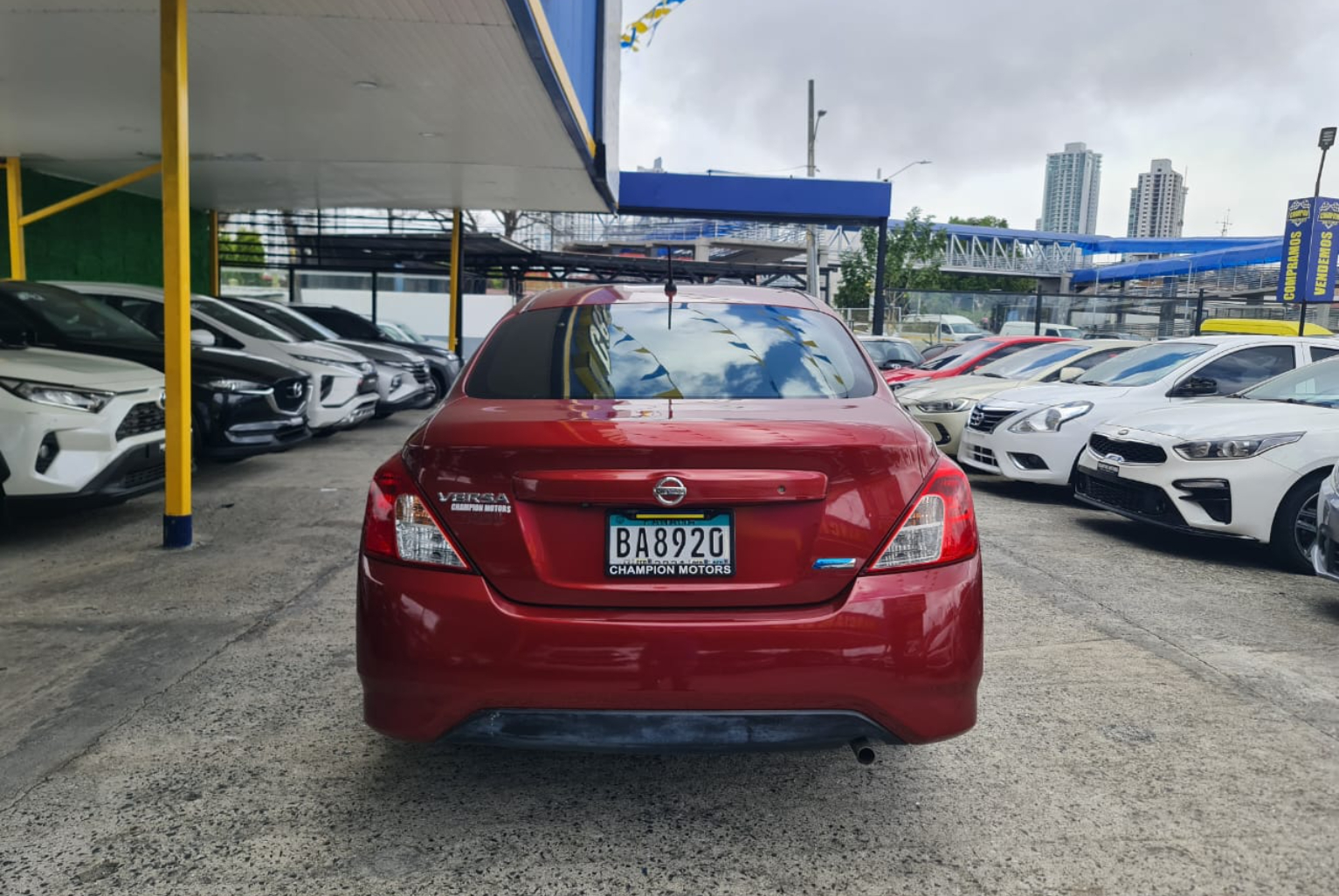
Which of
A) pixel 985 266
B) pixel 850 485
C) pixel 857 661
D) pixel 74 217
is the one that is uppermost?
pixel 985 266

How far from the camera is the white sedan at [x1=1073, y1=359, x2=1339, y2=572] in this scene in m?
6.14

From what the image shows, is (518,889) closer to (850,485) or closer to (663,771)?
(663,771)

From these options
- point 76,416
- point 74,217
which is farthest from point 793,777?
point 74,217

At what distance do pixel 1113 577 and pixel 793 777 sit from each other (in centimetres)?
359

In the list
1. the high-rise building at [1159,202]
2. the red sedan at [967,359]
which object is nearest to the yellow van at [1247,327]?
the red sedan at [967,359]

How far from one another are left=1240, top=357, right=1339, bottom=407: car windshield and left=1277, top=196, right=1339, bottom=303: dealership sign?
15.7 m

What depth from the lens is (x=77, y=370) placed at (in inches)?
255

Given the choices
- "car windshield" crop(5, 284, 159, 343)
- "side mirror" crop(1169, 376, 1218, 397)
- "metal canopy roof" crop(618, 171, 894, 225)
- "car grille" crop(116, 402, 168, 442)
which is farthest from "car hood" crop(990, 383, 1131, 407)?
"metal canopy roof" crop(618, 171, 894, 225)

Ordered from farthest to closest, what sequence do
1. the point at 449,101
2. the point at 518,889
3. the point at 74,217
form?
the point at 74,217 < the point at 449,101 < the point at 518,889

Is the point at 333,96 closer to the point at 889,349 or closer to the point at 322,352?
the point at 322,352

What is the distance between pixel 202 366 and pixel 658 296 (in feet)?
19.6

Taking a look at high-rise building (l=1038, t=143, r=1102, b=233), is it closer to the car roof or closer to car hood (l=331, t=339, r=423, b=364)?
car hood (l=331, t=339, r=423, b=364)

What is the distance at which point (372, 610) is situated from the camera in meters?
2.80

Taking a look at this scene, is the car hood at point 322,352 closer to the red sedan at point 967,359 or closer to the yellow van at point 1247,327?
the red sedan at point 967,359
